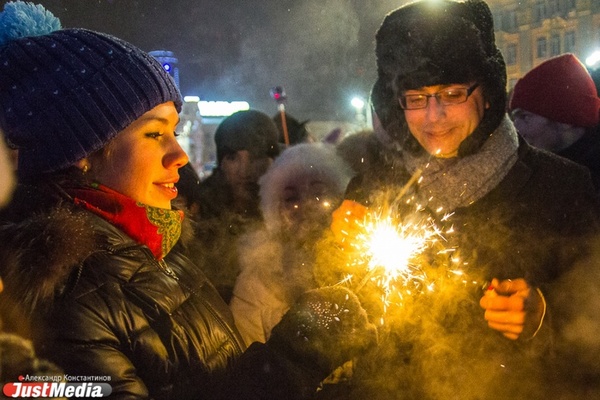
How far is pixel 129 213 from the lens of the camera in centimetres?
177

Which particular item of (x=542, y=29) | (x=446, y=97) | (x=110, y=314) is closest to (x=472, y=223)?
(x=446, y=97)

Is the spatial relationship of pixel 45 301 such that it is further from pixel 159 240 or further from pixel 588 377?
pixel 588 377

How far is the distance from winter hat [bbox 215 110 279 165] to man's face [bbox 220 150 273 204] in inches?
2.1

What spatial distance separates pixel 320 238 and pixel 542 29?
3728 centimetres

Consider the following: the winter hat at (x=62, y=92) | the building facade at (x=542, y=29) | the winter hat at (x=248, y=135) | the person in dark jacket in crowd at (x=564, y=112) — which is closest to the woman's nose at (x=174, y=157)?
the winter hat at (x=62, y=92)

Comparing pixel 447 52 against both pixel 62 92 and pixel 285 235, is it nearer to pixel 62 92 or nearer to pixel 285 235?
pixel 285 235

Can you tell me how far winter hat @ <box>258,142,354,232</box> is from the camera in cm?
334

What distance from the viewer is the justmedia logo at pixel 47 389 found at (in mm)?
1415

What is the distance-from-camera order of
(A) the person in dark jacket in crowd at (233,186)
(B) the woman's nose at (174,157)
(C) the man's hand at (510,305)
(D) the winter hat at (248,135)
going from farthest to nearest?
(D) the winter hat at (248,135), (A) the person in dark jacket in crowd at (233,186), (C) the man's hand at (510,305), (B) the woman's nose at (174,157)

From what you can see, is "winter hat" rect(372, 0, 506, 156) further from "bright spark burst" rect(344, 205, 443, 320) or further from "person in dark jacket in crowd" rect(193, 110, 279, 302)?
"person in dark jacket in crowd" rect(193, 110, 279, 302)

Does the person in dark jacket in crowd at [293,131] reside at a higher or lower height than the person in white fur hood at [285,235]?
lower

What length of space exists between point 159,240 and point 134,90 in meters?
0.55

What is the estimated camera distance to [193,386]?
1.71 metres

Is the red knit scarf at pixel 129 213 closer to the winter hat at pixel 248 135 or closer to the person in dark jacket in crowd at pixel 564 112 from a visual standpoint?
the winter hat at pixel 248 135
